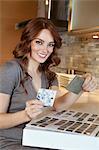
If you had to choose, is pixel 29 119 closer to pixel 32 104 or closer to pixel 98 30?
pixel 32 104

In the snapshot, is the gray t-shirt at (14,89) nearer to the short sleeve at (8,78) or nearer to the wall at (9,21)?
the short sleeve at (8,78)

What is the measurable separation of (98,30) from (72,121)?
2.95 feet

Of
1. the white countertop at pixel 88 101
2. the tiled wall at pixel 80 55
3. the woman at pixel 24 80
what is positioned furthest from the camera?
the tiled wall at pixel 80 55

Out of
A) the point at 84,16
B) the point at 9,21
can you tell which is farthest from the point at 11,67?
the point at 9,21

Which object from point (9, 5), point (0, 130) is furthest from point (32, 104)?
point (9, 5)

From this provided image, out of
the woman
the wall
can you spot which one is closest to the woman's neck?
the woman

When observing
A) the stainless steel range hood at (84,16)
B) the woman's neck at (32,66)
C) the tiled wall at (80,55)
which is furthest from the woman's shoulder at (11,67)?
the tiled wall at (80,55)

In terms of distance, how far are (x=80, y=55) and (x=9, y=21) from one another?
1278 millimetres

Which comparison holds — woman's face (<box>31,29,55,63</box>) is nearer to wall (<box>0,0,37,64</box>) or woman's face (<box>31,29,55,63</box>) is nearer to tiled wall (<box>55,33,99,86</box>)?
tiled wall (<box>55,33,99,86</box>)

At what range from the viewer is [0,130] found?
1278 mm

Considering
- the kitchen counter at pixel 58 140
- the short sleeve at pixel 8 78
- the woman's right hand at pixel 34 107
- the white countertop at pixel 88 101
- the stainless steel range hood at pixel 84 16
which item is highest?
the stainless steel range hood at pixel 84 16

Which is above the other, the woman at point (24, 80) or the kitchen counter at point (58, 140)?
the woman at point (24, 80)

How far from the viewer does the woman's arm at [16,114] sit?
1.06 meters

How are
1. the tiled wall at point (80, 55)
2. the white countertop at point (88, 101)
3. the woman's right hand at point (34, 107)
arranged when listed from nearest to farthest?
the woman's right hand at point (34, 107), the white countertop at point (88, 101), the tiled wall at point (80, 55)
